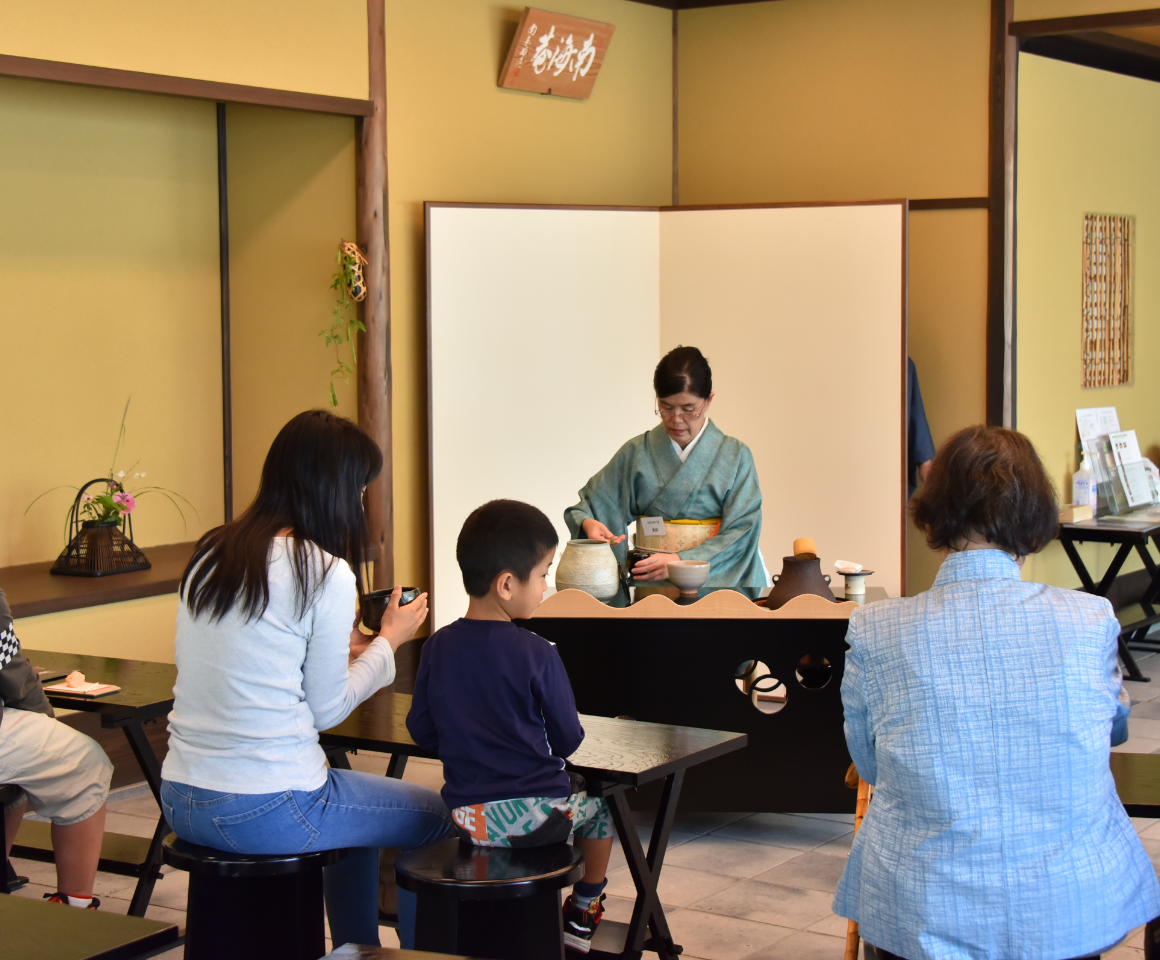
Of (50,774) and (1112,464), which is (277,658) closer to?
(50,774)

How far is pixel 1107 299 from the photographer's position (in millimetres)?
6016

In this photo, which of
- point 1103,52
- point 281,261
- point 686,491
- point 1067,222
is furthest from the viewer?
point 1103,52

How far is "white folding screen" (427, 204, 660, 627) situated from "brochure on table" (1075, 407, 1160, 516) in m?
2.08

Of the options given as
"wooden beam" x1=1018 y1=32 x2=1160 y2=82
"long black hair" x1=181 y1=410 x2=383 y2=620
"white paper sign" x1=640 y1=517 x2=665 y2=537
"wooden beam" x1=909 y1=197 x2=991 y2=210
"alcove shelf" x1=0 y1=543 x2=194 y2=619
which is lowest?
"alcove shelf" x1=0 y1=543 x2=194 y2=619

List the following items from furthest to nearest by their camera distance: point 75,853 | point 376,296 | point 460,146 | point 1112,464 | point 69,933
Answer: point 1112,464
point 460,146
point 376,296
point 75,853
point 69,933

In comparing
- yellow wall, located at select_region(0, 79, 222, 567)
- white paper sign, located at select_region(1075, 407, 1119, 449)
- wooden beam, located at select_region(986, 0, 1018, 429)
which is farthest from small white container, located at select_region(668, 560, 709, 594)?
white paper sign, located at select_region(1075, 407, 1119, 449)

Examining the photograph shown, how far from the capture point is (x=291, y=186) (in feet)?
15.3

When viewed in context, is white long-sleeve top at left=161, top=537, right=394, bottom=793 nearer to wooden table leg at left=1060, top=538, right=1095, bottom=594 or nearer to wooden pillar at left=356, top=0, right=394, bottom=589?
wooden pillar at left=356, top=0, right=394, bottom=589

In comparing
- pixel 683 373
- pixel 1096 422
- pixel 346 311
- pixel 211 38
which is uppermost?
pixel 211 38

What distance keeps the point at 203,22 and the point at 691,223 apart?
2.00 meters

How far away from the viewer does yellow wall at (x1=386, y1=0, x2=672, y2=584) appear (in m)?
4.61

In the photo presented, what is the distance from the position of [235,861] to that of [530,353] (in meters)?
3.00


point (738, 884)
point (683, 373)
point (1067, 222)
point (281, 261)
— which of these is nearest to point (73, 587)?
point (281, 261)

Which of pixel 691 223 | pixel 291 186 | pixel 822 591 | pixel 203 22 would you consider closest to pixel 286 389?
pixel 291 186
